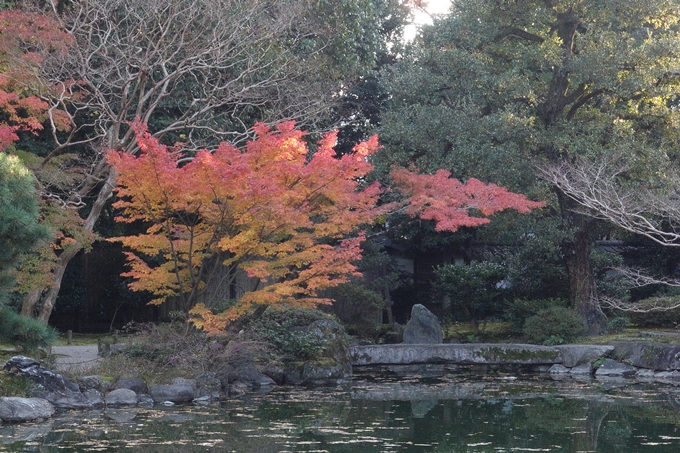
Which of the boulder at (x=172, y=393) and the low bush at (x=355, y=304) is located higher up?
the low bush at (x=355, y=304)

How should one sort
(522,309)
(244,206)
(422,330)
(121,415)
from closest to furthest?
(121,415)
(244,206)
(422,330)
(522,309)

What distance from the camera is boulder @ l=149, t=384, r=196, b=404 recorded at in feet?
38.4

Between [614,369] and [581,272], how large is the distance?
10.1 feet

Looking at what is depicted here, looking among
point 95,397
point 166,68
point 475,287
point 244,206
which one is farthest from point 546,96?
point 95,397

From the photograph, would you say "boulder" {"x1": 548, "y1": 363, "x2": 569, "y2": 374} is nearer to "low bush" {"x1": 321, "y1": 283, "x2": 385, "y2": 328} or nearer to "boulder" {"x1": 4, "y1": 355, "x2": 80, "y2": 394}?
"low bush" {"x1": 321, "y1": 283, "x2": 385, "y2": 328}

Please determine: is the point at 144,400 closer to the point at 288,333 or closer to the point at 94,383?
the point at 94,383

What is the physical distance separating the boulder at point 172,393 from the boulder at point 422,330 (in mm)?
6703

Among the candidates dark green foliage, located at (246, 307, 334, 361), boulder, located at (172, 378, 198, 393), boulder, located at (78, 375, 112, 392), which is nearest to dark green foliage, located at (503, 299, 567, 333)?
dark green foliage, located at (246, 307, 334, 361)

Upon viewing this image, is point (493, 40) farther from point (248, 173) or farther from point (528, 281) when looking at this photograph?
point (248, 173)

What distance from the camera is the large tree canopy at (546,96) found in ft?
52.5

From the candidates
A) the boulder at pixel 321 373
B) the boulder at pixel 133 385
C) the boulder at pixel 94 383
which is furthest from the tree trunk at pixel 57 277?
the boulder at pixel 321 373

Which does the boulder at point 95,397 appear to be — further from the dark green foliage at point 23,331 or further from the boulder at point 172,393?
the dark green foliage at point 23,331

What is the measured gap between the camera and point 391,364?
16766 millimetres

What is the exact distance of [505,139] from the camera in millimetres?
16766
